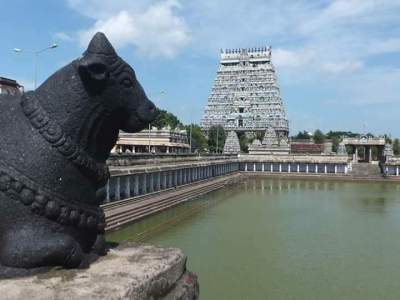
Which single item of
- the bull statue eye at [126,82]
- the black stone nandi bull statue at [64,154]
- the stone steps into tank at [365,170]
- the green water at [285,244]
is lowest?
the green water at [285,244]

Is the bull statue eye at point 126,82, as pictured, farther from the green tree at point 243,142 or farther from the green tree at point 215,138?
the green tree at point 215,138

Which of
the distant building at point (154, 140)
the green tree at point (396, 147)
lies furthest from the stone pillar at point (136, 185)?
the green tree at point (396, 147)

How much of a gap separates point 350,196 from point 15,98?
33621 mm

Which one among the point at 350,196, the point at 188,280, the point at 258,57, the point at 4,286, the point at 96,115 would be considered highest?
the point at 258,57

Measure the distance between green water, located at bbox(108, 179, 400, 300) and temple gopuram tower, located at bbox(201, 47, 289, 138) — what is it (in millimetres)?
51720

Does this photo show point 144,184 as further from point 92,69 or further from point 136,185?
point 92,69

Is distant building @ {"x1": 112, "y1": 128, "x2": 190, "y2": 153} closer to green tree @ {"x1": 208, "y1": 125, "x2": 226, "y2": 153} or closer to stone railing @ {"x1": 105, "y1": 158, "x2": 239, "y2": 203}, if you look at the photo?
stone railing @ {"x1": 105, "y1": 158, "x2": 239, "y2": 203}

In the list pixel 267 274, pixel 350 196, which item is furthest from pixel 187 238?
pixel 350 196

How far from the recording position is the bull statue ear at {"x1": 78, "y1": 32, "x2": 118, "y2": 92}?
12.3 feet

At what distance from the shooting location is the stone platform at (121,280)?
10.5ft

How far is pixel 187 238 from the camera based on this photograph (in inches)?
678

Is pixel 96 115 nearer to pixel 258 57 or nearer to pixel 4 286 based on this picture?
pixel 4 286

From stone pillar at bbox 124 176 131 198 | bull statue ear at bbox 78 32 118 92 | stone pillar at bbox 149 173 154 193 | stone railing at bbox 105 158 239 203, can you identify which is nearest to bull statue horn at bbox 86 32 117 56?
bull statue ear at bbox 78 32 118 92

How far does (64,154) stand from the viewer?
12.1 ft
